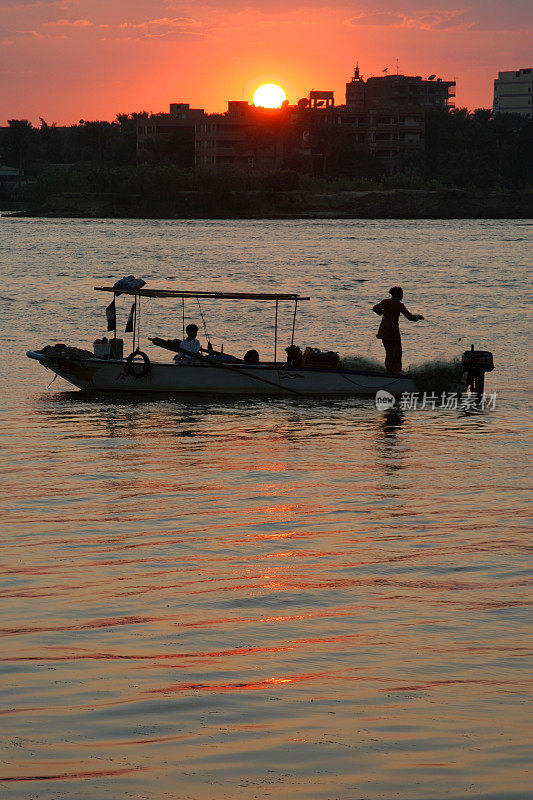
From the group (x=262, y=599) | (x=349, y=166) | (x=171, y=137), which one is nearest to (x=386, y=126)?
(x=349, y=166)

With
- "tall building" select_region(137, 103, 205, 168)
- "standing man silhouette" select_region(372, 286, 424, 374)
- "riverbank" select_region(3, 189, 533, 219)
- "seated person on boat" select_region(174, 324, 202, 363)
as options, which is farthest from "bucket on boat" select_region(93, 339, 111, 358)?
"tall building" select_region(137, 103, 205, 168)

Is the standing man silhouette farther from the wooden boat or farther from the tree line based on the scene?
the tree line

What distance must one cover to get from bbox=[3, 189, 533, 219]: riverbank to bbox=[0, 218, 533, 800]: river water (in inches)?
5575

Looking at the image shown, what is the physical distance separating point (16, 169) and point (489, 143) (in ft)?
306

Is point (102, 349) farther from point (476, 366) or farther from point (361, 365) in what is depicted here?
point (476, 366)

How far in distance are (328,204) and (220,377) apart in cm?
14123

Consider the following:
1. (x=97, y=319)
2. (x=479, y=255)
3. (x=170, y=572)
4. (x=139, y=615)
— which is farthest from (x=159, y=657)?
(x=479, y=255)

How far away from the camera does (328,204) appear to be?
522ft

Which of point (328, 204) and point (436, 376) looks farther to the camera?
point (328, 204)

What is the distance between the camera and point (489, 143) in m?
152

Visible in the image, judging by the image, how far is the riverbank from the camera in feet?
521

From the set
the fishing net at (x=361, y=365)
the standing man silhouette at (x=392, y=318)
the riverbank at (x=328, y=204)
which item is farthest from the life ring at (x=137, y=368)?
the riverbank at (x=328, y=204)

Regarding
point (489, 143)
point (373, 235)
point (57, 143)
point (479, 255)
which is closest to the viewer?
point (479, 255)

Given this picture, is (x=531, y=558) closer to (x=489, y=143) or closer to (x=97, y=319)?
(x=97, y=319)
